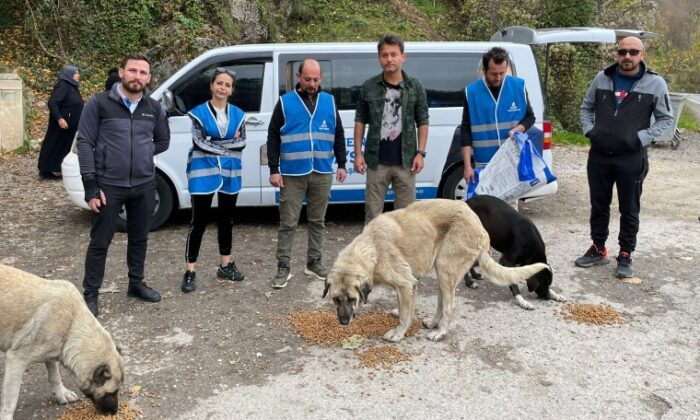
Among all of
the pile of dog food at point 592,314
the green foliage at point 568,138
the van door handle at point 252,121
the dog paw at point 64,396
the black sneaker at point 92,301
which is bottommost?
the dog paw at point 64,396

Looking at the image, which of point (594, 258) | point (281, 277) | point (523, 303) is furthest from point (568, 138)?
point (281, 277)

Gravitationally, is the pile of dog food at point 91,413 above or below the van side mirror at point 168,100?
below

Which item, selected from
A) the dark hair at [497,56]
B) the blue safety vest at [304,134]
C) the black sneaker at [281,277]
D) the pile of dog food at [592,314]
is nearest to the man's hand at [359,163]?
the blue safety vest at [304,134]

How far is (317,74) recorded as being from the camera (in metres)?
5.03

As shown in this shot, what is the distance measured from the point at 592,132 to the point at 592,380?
2670mm

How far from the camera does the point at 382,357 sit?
410 cm

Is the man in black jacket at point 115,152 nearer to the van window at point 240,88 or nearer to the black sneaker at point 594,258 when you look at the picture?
the van window at point 240,88

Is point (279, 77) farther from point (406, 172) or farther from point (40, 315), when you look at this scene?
point (40, 315)

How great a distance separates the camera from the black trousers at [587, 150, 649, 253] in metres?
5.50

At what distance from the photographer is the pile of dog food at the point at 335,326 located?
440cm

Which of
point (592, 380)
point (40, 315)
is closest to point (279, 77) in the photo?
point (40, 315)

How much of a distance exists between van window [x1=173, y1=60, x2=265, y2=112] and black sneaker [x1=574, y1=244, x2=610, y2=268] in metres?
3.85

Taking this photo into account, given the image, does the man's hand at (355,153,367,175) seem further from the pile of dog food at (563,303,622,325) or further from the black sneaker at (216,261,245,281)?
the pile of dog food at (563,303,622,325)

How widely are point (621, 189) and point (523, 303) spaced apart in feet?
5.23
